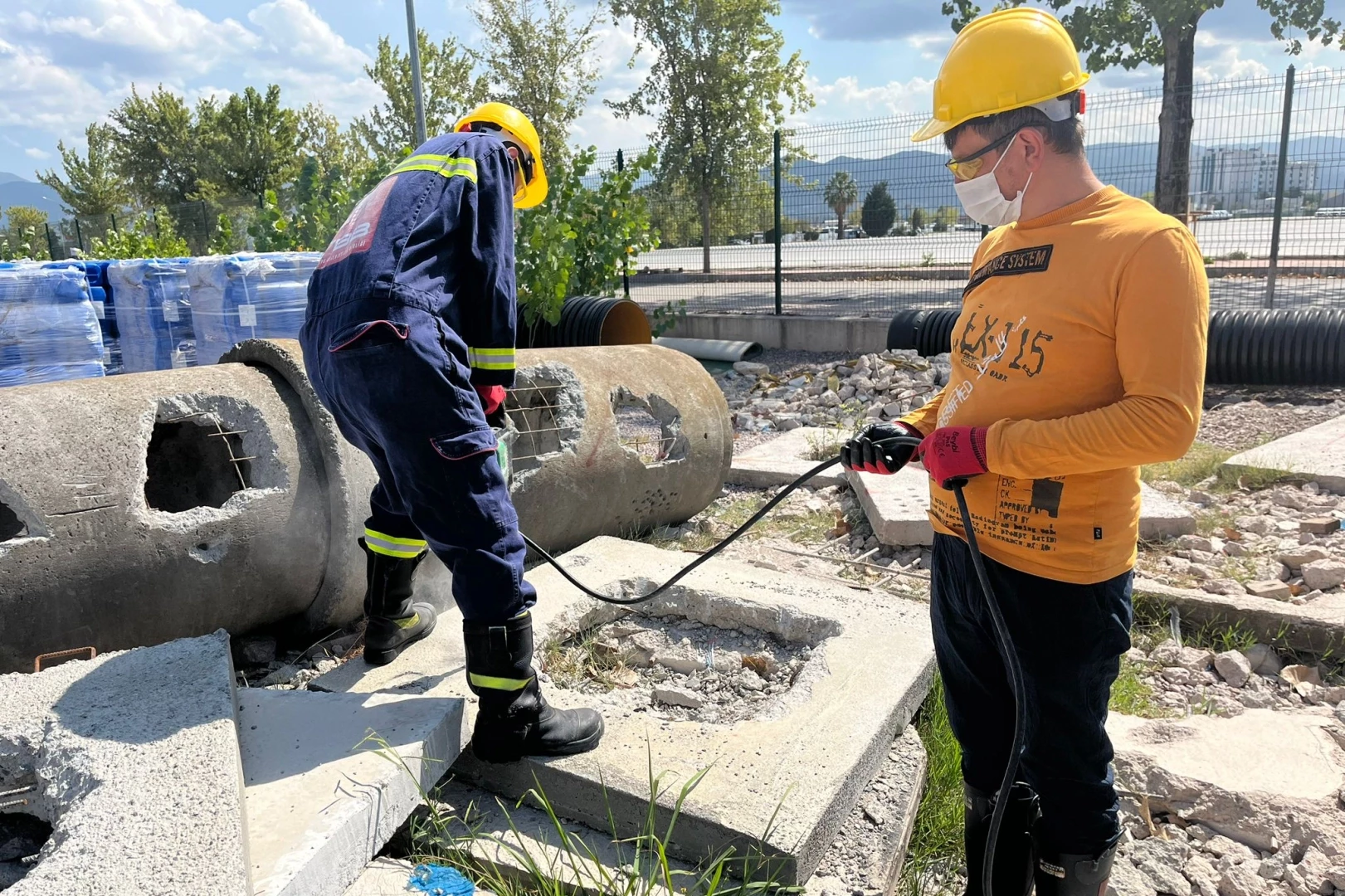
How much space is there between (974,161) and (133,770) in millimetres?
2117

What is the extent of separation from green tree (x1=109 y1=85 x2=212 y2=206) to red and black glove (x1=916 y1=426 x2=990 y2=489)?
3171 cm

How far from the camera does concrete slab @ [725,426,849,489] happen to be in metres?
5.62

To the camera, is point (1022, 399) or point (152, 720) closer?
point (1022, 399)

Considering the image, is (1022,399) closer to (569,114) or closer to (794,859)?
(794,859)

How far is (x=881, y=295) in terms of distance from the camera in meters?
12.4

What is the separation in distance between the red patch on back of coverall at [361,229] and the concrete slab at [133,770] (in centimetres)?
109

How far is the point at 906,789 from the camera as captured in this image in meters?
2.49

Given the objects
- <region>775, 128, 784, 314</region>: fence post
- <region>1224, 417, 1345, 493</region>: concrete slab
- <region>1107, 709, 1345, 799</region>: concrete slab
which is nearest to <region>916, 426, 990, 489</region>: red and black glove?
<region>1107, 709, 1345, 799</region>: concrete slab

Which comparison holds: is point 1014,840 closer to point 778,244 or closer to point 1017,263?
point 1017,263

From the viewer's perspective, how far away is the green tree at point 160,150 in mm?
29000

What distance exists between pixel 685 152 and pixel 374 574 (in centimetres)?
1485

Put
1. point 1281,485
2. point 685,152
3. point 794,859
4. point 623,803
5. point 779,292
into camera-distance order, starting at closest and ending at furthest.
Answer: point 794,859 → point 623,803 → point 1281,485 → point 779,292 → point 685,152

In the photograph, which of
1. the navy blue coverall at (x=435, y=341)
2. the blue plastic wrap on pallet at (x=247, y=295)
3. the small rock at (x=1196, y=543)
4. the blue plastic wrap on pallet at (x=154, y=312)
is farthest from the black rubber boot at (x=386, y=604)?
the blue plastic wrap on pallet at (x=154, y=312)

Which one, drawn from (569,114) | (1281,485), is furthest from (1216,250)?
(569,114)
